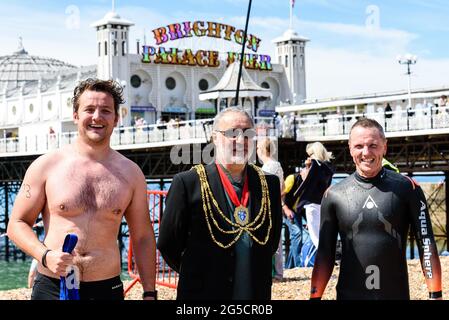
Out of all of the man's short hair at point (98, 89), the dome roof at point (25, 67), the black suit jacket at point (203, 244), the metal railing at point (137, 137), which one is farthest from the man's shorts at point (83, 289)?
the dome roof at point (25, 67)

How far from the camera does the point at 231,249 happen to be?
444 cm

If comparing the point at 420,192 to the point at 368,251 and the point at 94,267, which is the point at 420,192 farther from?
the point at 94,267

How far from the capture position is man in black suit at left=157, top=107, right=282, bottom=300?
4410 millimetres

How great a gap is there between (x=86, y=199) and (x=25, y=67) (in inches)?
3396

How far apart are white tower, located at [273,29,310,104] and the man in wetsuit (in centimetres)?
6339

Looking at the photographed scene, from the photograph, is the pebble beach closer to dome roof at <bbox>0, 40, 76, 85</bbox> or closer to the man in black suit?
the man in black suit

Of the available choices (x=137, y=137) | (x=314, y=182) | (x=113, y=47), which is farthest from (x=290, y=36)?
(x=314, y=182)

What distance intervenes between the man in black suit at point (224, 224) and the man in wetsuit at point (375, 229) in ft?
1.43

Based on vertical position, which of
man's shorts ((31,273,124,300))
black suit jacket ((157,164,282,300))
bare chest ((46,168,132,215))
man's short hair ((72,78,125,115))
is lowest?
man's shorts ((31,273,124,300))

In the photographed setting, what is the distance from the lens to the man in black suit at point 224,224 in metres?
4.41

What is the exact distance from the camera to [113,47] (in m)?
59.1

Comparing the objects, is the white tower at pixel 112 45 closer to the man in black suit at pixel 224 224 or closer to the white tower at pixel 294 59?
the white tower at pixel 294 59

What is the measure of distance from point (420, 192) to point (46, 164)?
212cm

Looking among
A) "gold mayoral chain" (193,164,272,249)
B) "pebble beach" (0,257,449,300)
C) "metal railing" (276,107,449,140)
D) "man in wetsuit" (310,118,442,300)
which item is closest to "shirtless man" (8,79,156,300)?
"gold mayoral chain" (193,164,272,249)
